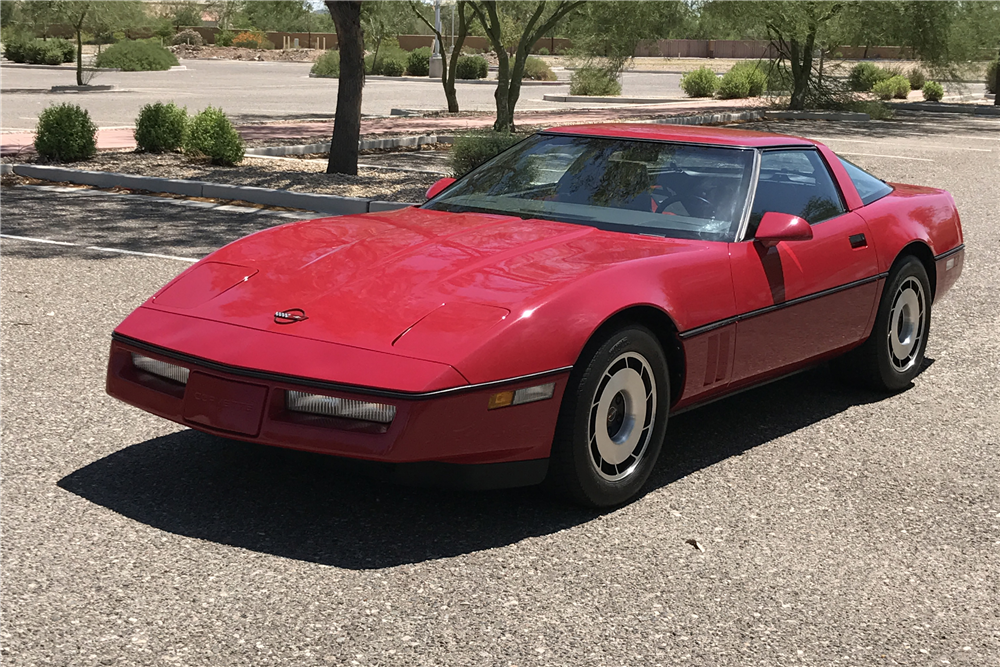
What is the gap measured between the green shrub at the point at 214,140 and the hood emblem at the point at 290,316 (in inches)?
477

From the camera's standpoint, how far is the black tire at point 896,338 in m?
6.08

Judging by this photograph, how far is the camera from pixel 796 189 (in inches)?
224

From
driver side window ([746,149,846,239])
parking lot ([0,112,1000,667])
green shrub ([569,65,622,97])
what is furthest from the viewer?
green shrub ([569,65,622,97])

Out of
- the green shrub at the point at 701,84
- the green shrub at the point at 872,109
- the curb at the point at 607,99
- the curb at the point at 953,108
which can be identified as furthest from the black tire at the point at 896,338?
the green shrub at the point at 701,84

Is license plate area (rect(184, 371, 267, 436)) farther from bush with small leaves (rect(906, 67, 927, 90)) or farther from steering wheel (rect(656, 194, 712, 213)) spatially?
bush with small leaves (rect(906, 67, 927, 90))

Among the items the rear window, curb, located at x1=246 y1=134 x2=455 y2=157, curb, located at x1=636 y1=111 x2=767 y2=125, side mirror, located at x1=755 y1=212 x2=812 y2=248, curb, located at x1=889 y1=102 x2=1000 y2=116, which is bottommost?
curb, located at x1=246 y1=134 x2=455 y2=157

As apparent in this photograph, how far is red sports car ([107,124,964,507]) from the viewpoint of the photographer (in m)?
3.98

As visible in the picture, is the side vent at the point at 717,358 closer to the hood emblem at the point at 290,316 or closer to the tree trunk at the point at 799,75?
the hood emblem at the point at 290,316

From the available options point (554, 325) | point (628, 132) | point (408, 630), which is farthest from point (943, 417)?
point (408, 630)

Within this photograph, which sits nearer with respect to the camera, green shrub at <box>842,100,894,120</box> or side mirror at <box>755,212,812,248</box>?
side mirror at <box>755,212,812,248</box>

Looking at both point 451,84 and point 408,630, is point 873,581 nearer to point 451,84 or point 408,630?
point 408,630

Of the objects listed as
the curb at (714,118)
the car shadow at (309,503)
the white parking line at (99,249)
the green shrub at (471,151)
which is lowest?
the car shadow at (309,503)

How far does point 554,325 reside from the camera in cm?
417

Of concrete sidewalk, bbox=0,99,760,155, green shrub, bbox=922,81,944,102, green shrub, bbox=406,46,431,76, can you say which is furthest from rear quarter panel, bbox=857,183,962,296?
green shrub, bbox=406,46,431,76
